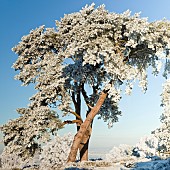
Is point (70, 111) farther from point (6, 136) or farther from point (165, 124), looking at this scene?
point (165, 124)

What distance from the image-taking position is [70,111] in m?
24.1

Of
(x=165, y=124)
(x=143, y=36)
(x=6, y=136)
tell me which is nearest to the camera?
(x=143, y=36)

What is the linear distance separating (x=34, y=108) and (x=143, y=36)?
10.4 metres

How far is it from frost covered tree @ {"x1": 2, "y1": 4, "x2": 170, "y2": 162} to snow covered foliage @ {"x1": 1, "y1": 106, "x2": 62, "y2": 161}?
1.01 m

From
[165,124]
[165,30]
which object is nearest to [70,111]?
[165,30]

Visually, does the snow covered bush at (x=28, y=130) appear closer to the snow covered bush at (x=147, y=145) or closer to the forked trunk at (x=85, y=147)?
the forked trunk at (x=85, y=147)

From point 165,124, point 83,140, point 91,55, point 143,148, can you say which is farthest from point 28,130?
point 143,148

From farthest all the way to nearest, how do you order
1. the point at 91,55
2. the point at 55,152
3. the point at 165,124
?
1. the point at 55,152
2. the point at 165,124
3. the point at 91,55

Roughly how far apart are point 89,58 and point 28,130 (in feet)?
23.8

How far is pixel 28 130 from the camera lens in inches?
848

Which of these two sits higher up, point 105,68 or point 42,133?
point 105,68

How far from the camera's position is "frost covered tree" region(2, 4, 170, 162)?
21.0 metres

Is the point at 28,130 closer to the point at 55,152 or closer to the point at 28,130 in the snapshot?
the point at 28,130

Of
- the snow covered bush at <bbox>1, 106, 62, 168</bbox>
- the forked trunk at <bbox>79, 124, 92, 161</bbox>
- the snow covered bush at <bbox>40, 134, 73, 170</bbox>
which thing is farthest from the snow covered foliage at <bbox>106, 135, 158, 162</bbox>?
the snow covered bush at <bbox>1, 106, 62, 168</bbox>
